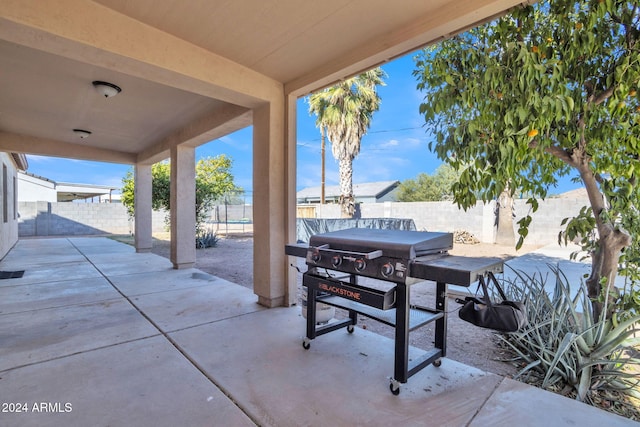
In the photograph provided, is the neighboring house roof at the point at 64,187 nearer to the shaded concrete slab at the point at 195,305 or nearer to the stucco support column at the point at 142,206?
the stucco support column at the point at 142,206

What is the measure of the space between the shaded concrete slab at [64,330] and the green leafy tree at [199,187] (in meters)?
6.25

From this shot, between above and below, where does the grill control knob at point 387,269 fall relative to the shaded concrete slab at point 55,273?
above

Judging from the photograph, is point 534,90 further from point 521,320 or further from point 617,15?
point 521,320

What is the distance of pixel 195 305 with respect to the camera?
4.11 m

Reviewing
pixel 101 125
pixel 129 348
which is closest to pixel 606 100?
pixel 129 348

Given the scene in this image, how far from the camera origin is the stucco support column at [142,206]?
8883mm

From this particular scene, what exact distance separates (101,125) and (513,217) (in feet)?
40.6

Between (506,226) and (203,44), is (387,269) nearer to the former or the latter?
(203,44)

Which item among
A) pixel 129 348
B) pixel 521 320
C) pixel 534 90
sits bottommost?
pixel 129 348

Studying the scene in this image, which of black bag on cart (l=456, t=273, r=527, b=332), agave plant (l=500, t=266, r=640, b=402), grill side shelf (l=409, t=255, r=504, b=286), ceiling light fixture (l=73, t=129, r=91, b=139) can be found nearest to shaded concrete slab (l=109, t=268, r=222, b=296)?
ceiling light fixture (l=73, t=129, r=91, b=139)

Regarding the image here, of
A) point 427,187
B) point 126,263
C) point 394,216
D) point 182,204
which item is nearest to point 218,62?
point 182,204

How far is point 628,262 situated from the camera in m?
2.46

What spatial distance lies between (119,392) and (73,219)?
674 inches

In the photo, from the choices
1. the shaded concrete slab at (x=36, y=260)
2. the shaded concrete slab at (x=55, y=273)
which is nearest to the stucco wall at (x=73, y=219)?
the shaded concrete slab at (x=36, y=260)
